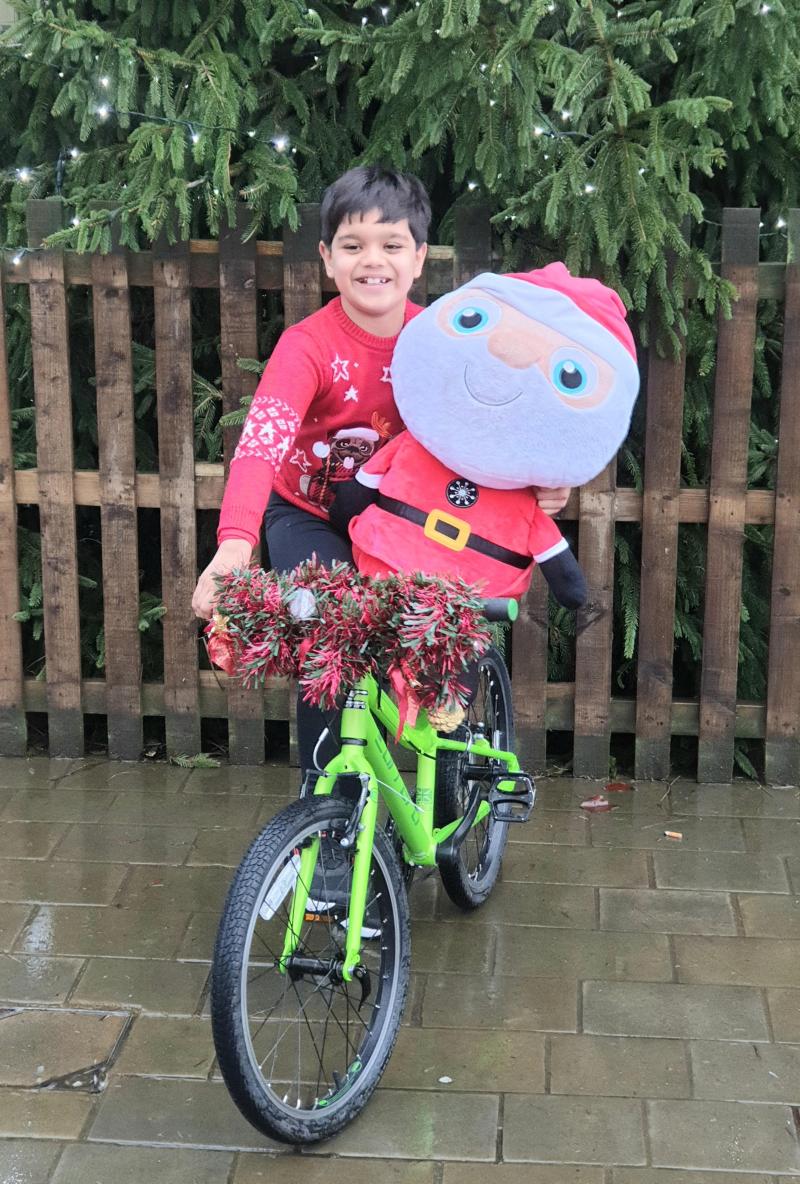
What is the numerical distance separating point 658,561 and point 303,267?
1520mm

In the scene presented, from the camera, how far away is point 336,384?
3535 mm

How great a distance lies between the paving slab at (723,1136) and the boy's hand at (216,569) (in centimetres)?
143

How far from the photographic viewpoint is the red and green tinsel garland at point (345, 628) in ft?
9.27

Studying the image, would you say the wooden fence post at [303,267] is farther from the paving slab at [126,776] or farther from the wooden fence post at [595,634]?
the paving slab at [126,776]

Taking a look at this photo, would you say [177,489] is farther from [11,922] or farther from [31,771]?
[11,922]

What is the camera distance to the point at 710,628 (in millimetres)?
4793

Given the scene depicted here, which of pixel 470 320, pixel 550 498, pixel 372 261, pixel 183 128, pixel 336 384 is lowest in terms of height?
pixel 550 498

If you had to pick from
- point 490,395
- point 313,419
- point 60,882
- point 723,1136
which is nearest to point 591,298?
point 490,395

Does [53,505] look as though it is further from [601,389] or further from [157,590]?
[601,389]

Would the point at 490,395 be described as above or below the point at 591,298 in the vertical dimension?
below

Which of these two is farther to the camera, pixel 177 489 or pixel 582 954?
pixel 177 489

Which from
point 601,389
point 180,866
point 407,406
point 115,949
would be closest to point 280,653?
point 407,406

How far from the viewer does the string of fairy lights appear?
14.2 ft

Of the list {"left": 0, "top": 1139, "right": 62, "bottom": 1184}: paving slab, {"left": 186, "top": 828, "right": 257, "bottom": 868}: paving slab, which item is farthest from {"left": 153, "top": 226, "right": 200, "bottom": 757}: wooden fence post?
{"left": 0, "top": 1139, "right": 62, "bottom": 1184}: paving slab
